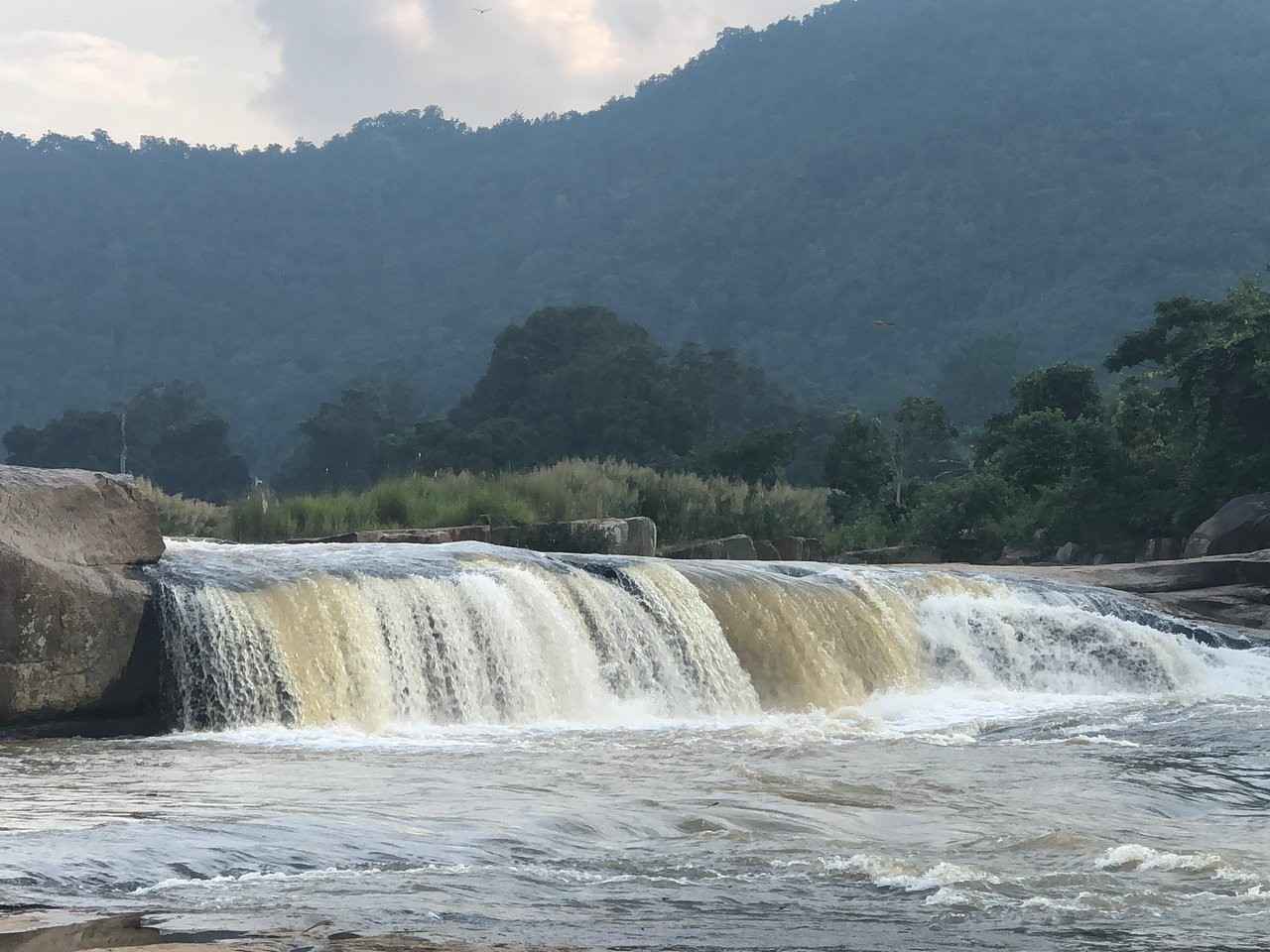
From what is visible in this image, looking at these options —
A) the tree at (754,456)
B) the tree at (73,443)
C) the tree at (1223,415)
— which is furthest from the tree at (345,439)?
the tree at (1223,415)

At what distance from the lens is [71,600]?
43.9 ft

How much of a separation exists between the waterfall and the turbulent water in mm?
32

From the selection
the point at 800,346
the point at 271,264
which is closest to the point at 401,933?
the point at 800,346

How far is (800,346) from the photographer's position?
85.5 m

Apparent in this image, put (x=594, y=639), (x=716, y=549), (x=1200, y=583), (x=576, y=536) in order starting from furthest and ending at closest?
1. (x=716, y=549)
2. (x=576, y=536)
3. (x=1200, y=583)
4. (x=594, y=639)

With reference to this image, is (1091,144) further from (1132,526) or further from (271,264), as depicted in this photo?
(1132,526)

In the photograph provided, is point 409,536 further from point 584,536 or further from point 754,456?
point 754,456

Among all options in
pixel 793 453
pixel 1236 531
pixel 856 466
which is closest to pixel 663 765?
pixel 1236 531

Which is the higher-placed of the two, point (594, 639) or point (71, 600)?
point (71, 600)

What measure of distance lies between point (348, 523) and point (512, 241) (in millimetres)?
86162

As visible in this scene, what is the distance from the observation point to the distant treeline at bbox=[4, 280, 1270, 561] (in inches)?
1055

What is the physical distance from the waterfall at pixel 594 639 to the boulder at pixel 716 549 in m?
6.36

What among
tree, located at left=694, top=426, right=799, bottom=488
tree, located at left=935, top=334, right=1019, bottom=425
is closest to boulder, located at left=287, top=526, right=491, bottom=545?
tree, located at left=694, top=426, right=799, bottom=488

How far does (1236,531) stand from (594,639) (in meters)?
13.7
